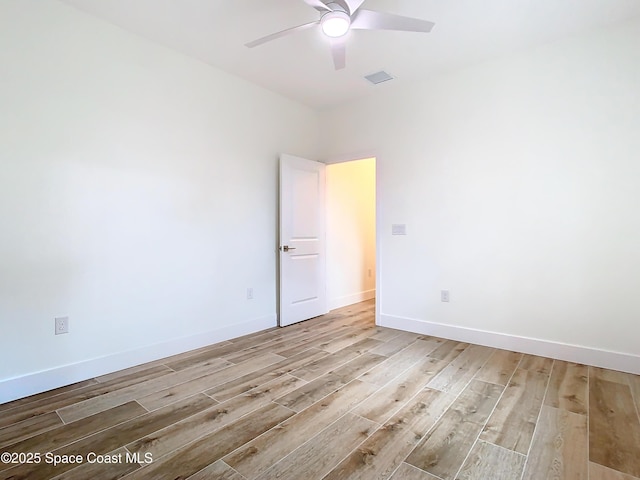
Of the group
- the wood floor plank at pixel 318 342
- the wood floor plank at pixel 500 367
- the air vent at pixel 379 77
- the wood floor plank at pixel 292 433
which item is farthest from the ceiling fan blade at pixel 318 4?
the wood floor plank at pixel 500 367

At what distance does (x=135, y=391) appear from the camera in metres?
2.31

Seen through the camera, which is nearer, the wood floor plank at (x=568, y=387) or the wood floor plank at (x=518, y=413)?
the wood floor plank at (x=518, y=413)

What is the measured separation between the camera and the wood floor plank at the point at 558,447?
1500mm

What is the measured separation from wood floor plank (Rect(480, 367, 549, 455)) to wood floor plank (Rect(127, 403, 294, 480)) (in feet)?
3.85

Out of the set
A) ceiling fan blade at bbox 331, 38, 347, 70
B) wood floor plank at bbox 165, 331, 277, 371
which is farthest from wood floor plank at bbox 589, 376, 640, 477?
ceiling fan blade at bbox 331, 38, 347, 70

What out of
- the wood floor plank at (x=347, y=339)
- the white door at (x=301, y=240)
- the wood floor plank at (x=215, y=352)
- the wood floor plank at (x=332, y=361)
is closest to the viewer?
the wood floor plank at (x=332, y=361)

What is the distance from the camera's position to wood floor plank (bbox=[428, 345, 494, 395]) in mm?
2363

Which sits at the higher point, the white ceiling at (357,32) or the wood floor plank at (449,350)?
the white ceiling at (357,32)

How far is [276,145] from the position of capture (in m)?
4.01

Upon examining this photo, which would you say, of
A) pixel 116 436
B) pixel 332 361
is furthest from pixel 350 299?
pixel 116 436

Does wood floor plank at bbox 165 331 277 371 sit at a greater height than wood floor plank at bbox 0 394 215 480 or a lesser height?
lesser

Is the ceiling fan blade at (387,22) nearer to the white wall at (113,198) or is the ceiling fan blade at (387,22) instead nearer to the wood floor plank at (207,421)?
the white wall at (113,198)

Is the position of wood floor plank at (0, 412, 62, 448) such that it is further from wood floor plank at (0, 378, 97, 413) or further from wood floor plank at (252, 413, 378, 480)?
wood floor plank at (252, 413, 378, 480)

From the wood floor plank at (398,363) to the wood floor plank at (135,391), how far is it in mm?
1210
